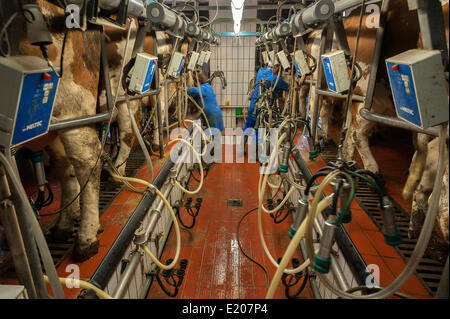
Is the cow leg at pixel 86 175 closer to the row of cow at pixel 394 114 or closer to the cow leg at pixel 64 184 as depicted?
the cow leg at pixel 64 184

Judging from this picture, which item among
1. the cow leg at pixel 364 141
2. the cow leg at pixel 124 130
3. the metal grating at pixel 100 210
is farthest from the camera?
the cow leg at pixel 124 130

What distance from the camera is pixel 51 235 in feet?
7.43

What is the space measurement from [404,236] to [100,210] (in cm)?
264

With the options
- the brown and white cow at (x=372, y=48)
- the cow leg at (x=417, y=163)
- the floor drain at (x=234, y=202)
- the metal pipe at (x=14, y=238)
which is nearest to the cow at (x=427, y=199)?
the cow leg at (x=417, y=163)

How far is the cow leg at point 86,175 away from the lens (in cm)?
188

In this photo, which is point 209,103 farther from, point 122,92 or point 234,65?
point 234,65

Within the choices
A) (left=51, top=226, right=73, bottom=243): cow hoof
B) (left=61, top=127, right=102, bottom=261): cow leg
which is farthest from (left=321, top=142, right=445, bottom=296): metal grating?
(left=51, top=226, right=73, bottom=243): cow hoof

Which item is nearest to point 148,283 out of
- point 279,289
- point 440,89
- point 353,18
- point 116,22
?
point 279,289

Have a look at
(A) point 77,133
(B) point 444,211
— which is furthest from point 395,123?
(A) point 77,133

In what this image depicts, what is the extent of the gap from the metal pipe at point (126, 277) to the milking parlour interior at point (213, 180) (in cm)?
2

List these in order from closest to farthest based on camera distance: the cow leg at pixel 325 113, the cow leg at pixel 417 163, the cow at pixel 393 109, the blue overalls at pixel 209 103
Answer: the cow at pixel 393 109
the cow leg at pixel 417 163
the cow leg at pixel 325 113
the blue overalls at pixel 209 103

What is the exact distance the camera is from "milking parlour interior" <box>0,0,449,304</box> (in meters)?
0.96
